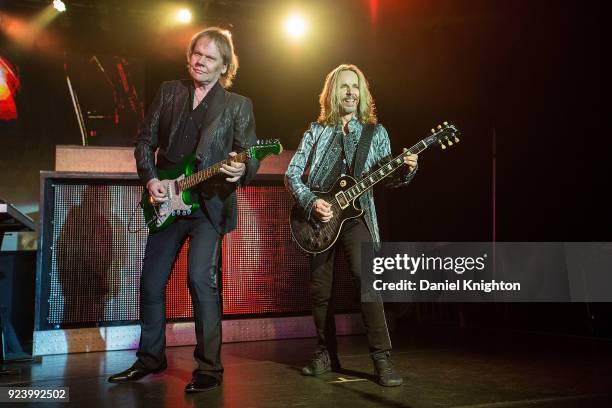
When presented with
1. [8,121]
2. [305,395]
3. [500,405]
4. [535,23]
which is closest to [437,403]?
[500,405]

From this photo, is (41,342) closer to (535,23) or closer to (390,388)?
(390,388)

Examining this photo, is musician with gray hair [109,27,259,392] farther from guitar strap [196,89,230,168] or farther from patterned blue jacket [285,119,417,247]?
patterned blue jacket [285,119,417,247]

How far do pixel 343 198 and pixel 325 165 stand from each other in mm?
320

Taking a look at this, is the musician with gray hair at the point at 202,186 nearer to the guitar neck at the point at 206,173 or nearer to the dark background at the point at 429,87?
the guitar neck at the point at 206,173

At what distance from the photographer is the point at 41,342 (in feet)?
15.3

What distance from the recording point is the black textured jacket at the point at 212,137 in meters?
3.35

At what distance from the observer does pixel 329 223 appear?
353 cm

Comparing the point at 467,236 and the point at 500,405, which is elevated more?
the point at 467,236

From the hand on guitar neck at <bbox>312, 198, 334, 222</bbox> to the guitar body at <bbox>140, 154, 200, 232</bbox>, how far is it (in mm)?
705

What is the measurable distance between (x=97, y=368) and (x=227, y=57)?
2260 mm

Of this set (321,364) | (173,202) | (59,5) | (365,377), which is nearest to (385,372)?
(365,377)

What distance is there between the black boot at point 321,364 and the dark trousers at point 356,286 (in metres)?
0.05

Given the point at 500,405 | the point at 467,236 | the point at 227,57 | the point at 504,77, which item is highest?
the point at 504,77

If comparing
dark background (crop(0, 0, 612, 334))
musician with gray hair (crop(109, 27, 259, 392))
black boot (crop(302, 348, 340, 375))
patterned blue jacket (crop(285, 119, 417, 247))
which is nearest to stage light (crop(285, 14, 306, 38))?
dark background (crop(0, 0, 612, 334))
